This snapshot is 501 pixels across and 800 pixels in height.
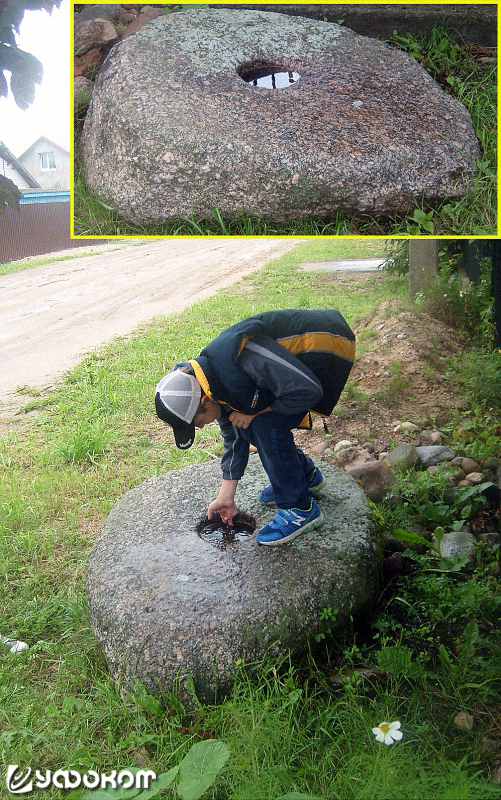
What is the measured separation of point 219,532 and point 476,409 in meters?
1.59

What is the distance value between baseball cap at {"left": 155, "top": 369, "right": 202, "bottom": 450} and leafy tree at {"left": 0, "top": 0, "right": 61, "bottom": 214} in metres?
0.94

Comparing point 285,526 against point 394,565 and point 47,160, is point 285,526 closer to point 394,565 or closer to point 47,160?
point 394,565

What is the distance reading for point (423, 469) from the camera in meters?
2.87

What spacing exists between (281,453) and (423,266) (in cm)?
144

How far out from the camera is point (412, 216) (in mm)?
1721

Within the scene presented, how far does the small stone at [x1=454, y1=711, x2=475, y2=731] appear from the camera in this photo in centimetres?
165

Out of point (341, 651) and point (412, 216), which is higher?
point (412, 216)

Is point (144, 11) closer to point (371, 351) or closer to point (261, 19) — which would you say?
point (261, 19)

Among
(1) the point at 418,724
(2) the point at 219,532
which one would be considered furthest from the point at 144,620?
(1) the point at 418,724

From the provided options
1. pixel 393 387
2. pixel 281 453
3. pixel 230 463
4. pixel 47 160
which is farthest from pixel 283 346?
pixel 393 387

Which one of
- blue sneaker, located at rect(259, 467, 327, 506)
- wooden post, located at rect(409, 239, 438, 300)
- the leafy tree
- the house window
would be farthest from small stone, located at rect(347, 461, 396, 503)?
the leafy tree

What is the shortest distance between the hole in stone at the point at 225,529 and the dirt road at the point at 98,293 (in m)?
0.78

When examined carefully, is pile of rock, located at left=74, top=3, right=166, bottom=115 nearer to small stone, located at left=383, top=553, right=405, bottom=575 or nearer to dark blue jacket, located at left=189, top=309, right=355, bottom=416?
dark blue jacket, located at left=189, top=309, right=355, bottom=416

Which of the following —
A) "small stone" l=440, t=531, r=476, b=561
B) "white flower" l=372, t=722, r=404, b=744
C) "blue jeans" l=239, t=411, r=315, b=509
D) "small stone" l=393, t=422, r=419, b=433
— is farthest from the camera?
"small stone" l=393, t=422, r=419, b=433
